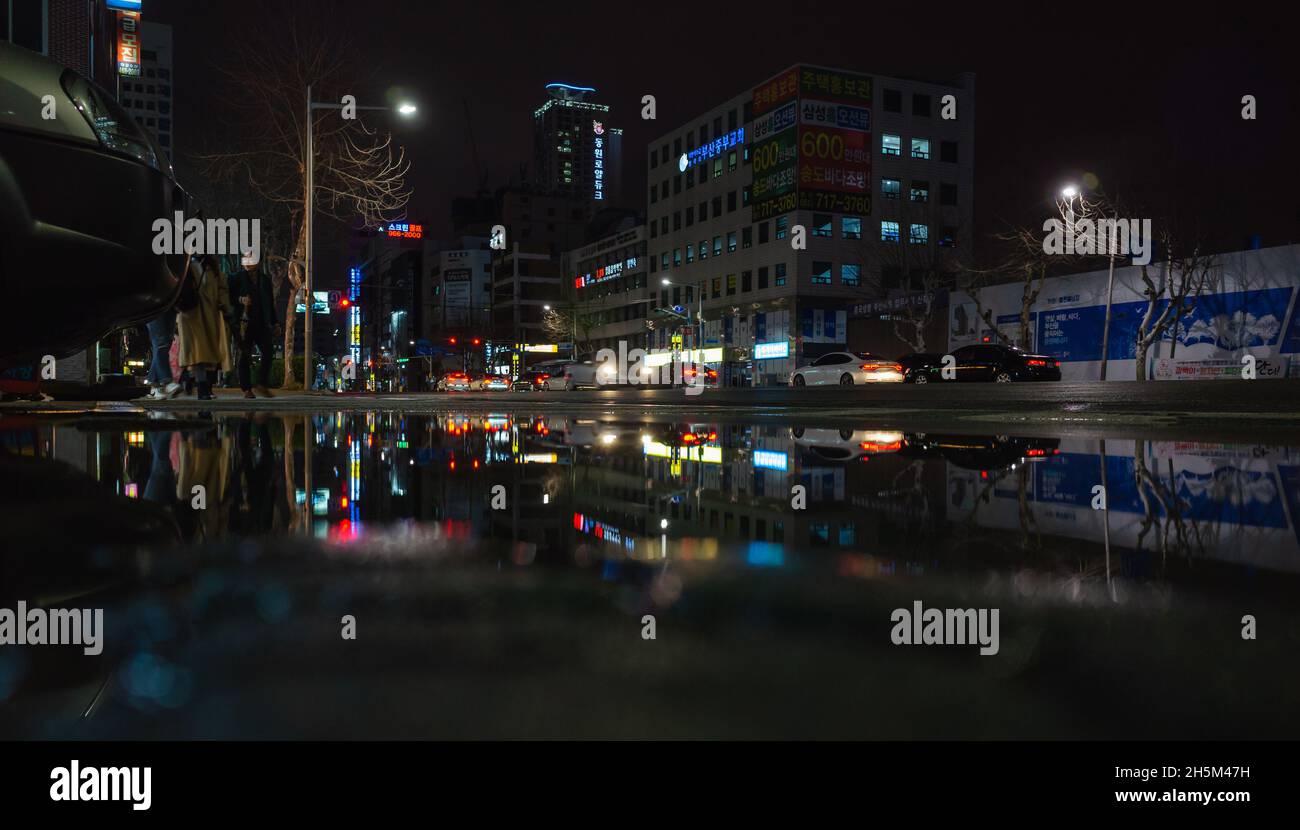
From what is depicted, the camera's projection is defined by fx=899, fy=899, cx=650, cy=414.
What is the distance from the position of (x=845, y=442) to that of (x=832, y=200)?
63.2 metres

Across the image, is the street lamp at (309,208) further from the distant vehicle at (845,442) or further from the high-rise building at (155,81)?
the high-rise building at (155,81)

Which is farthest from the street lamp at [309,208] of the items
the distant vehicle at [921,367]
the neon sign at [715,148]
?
the neon sign at [715,148]

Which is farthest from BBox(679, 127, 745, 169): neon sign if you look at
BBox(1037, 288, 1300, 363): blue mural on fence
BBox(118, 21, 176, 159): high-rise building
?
BBox(118, 21, 176, 159): high-rise building

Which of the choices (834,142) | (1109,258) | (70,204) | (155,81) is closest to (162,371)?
(70,204)

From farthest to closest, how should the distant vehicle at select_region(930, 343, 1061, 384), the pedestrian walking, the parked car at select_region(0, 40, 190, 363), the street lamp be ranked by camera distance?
1. the distant vehicle at select_region(930, 343, 1061, 384)
2. the street lamp
3. the pedestrian walking
4. the parked car at select_region(0, 40, 190, 363)

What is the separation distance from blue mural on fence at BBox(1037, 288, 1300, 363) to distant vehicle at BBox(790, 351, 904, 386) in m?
11.2

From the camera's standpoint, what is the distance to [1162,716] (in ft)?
4.29

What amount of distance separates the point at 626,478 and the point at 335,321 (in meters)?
206

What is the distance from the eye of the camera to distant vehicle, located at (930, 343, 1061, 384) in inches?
1266

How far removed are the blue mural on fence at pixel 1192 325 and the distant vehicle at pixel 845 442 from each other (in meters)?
34.4

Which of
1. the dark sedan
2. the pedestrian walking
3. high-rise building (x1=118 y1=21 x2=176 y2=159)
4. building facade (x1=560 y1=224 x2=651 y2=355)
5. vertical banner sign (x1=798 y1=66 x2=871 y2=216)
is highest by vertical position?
high-rise building (x1=118 y1=21 x2=176 y2=159)

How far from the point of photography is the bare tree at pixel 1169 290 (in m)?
37.2

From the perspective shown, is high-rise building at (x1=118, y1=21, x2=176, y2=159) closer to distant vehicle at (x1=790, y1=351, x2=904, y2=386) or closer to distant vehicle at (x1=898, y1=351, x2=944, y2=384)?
distant vehicle at (x1=790, y1=351, x2=904, y2=386)
